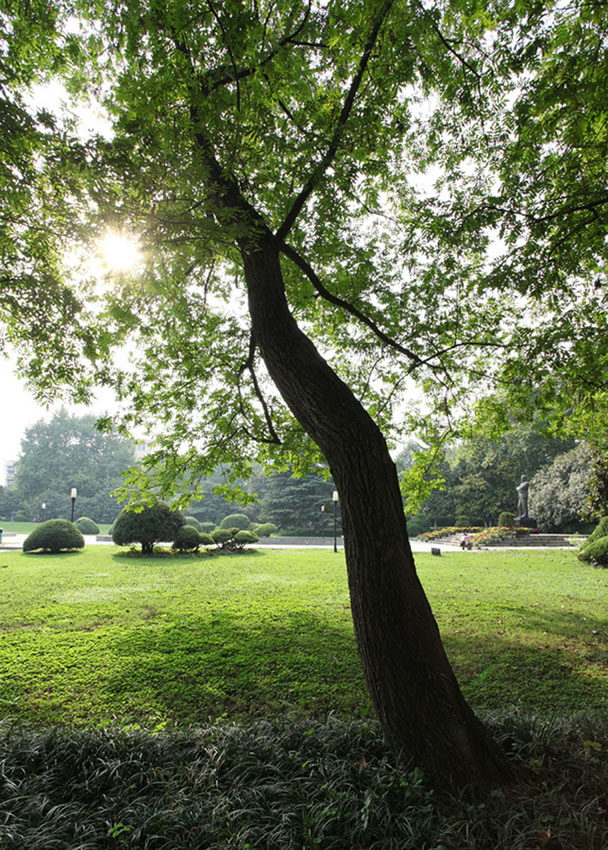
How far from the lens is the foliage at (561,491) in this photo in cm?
2192

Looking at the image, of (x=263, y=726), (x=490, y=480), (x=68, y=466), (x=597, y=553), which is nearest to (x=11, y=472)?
(x=68, y=466)

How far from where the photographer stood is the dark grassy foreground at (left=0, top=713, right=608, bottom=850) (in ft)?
7.23

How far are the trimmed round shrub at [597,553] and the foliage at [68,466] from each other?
4362cm

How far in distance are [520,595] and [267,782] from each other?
7929mm

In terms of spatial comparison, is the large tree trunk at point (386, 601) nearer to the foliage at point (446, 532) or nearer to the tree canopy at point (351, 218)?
the tree canopy at point (351, 218)

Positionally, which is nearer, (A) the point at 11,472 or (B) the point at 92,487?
(B) the point at 92,487

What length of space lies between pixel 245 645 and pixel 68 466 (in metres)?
50.5

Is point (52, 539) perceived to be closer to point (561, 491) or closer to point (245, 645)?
point (245, 645)

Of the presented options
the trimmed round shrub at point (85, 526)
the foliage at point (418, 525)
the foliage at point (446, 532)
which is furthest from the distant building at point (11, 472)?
the foliage at point (446, 532)

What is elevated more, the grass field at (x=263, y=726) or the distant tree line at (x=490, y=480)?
the distant tree line at (x=490, y=480)

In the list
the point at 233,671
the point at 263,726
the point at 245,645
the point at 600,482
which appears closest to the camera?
the point at 263,726

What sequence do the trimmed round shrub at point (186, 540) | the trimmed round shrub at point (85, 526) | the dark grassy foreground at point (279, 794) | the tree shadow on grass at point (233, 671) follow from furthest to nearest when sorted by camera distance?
the trimmed round shrub at point (85, 526) → the trimmed round shrub at point (186, 540) → the tree shadow on grass at point (233, 671) → the dark grassy foreground at point (279, 794)

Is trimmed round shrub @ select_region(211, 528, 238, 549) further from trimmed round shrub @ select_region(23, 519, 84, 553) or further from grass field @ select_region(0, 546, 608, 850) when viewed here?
grass field @ select_region(0, 546, 608, 850)

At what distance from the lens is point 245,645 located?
19.0 feet
